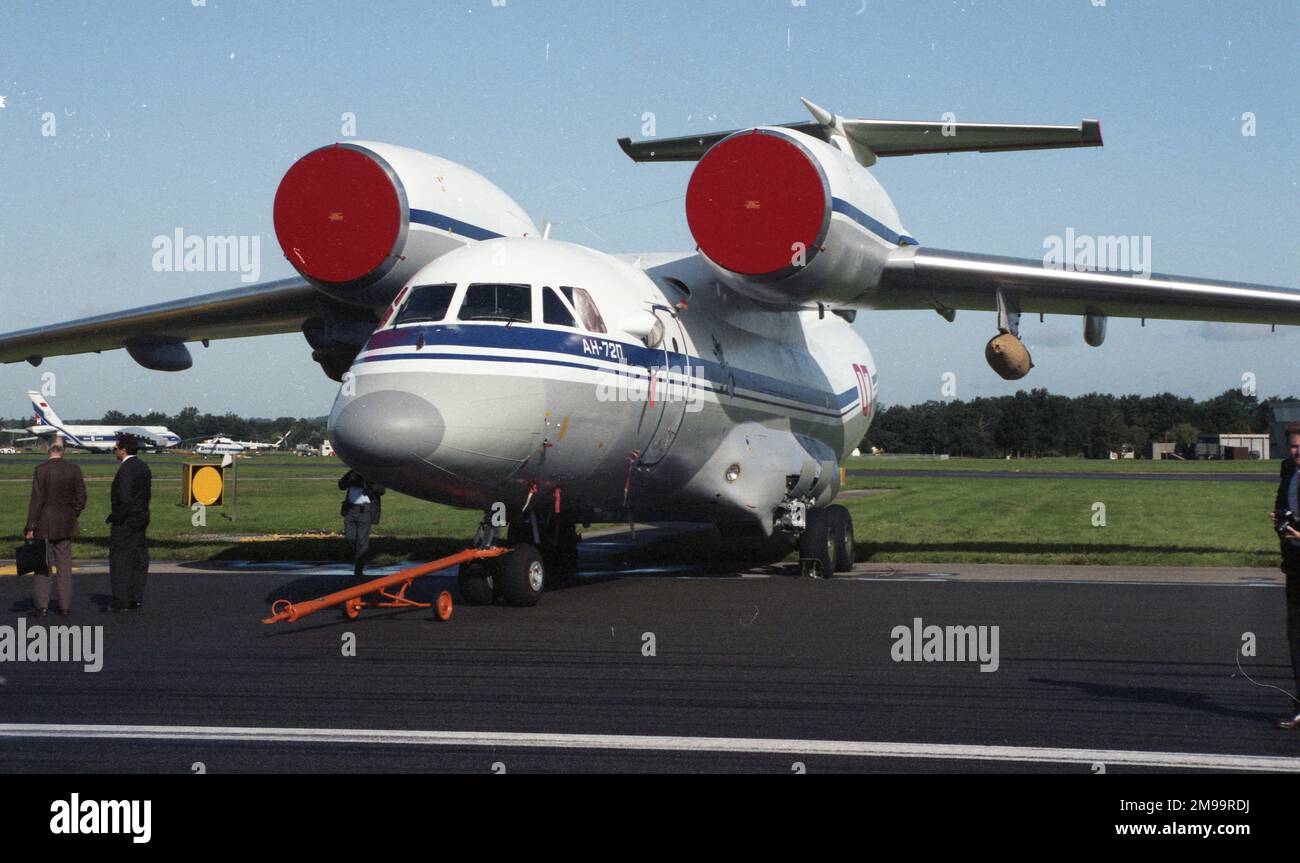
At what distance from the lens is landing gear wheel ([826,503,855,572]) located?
17766mm

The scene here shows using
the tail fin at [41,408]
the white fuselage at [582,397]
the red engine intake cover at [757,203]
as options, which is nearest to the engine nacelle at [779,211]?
the red engine intake cover at [757,203]

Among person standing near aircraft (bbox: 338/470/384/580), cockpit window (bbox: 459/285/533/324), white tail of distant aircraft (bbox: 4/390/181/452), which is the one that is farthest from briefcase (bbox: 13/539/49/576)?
white tail of distant aircraft (bbox: 4/390/181/452)

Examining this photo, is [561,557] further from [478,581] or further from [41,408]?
[41,408]

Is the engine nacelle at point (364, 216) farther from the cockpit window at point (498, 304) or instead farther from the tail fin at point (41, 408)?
the tail fin at point (41, 408)

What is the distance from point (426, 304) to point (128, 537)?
3977mm

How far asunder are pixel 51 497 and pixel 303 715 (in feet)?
21.9

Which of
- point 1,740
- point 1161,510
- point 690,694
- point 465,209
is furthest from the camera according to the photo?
point 1161,510

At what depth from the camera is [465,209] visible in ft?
51.1

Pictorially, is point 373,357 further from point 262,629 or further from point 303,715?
point 303,715

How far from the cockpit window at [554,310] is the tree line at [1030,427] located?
121752mm

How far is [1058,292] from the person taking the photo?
16.8m

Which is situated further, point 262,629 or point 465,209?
point 465,209

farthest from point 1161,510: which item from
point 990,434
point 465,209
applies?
point 990,434

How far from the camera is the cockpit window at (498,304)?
12.3 meters
